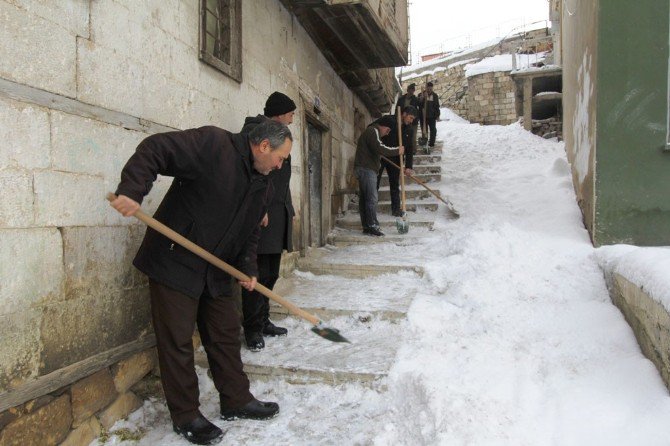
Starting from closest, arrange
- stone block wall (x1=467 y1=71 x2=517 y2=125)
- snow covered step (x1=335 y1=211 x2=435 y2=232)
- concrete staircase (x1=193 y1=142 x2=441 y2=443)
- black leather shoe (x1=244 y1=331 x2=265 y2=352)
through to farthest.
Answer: concrete staircase (x1=193 y1=142 x2=441 y2=443) → black leather shoe (x1=244 y1=331 x2=265 y2=352) → snow covered step (x1=335 y1=211 x2=435 y2=232) → stone block wall (x1=467 y1=71 x2=517 y2=125)

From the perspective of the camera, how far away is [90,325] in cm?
274

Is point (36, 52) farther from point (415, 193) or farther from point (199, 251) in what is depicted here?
point (415, 193)

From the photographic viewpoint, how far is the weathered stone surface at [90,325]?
248 centimetres

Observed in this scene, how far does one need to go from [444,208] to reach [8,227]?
7026mm

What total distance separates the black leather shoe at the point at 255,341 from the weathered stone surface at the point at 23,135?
1.97 metres

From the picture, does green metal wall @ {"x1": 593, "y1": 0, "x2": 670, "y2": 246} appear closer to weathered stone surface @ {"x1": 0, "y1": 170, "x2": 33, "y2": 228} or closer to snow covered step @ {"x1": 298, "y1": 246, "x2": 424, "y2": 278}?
snow covered step @ {"x1": 298, "y1": 246, "x2": 424, "y2": 278}

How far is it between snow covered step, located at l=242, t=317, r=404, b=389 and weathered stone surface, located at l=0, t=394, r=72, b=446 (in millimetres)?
1188

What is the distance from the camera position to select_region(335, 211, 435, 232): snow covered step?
7699mm

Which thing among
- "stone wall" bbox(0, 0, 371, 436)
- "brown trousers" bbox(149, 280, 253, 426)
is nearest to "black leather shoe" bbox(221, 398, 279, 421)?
"brown trousers" bbox(149, 280, 253, 426)

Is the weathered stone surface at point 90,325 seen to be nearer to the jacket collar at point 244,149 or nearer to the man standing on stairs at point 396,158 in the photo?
the jacket collar at point 244,149

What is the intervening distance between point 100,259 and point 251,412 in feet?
4.36

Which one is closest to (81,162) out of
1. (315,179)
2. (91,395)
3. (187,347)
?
(187,347)

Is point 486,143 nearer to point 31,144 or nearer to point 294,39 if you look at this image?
point 294,39

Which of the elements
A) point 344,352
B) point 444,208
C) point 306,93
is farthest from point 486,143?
point 344,352
